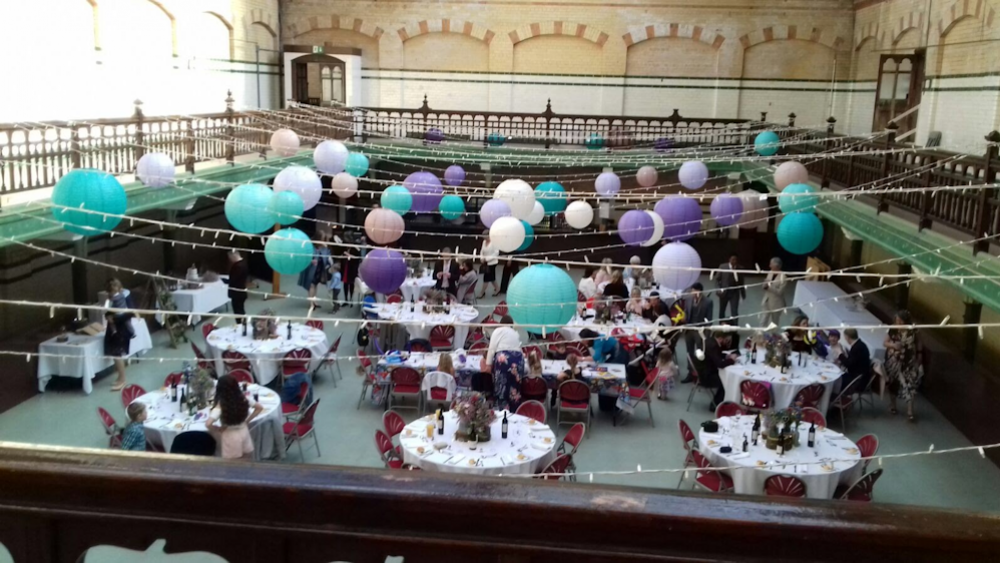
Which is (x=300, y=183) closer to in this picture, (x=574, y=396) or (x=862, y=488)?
(x=574, y=396)

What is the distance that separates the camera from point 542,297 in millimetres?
7434

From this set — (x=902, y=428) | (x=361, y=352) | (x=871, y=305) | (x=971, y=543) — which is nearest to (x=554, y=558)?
(x=971, y=543)

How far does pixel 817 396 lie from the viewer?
10008 mm

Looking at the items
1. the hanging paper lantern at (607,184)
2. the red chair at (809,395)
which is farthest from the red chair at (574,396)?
the hanging paper lantern at (607,184)

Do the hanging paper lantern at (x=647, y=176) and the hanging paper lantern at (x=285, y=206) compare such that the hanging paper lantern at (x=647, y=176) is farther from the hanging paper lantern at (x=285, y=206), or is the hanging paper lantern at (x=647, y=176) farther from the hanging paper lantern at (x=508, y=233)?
the hanging paper lantern at (x=285, y=206)

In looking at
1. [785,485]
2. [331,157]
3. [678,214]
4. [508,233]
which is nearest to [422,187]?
[331,157]

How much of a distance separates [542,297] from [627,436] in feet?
10.5

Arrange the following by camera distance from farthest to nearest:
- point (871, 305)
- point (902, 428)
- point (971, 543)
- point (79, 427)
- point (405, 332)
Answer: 1. point (871, 305)
2. point (405, 332)
3. point (902, 428)
4. point (79, 427)
5. point (971, 543)

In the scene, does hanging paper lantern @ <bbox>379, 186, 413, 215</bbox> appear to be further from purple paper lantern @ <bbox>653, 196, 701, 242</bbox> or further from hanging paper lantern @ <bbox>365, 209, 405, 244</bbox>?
purple paper lantern @ <bbox>653, 196, 701, 242</bbox>

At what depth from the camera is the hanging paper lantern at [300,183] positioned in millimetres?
10000

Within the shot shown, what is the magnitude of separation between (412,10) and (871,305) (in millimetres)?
12789

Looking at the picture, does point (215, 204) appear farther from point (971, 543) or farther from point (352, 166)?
point (971, 543)

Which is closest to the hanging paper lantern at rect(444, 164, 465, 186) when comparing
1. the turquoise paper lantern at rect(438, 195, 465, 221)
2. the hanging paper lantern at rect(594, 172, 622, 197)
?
the turquoise paper lantern at rect(438, 195, 465, 221)

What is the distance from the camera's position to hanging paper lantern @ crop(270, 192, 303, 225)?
9.50 metres
